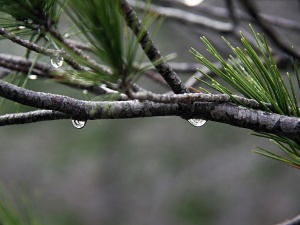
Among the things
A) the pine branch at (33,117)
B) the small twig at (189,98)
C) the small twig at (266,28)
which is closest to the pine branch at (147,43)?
the small twig at (189,98)

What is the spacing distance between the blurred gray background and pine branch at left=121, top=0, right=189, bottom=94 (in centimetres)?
257

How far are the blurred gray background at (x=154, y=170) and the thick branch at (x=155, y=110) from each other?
2.53 metres

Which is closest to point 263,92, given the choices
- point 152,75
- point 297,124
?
point 297,124

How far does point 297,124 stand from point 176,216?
283 centimetres

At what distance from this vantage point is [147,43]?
1.70 ft

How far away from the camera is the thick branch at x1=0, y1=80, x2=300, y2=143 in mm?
567

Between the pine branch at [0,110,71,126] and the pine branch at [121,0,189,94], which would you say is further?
the pine branch at [0,110,71,126]

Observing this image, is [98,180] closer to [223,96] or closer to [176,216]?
[176,216]

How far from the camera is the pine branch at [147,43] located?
1.65 ft

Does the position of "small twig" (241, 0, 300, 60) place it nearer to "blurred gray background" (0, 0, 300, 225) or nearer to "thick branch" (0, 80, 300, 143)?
"thick branch" (0, 80, 300, 143)

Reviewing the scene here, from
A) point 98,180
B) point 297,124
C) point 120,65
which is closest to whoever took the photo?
point 120,65

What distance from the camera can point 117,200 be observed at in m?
3.71

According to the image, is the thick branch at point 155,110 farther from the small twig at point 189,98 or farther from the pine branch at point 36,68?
the pine branch at point 36,68

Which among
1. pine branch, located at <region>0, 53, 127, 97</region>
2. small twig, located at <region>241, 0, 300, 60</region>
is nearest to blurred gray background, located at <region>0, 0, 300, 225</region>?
small twig, located at <region>241, 0, 300, 60</region>
